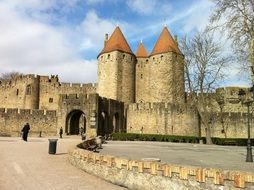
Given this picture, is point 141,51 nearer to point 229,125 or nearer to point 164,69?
point 164,69

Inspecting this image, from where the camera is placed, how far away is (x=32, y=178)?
9.23 meters

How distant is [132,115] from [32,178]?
3319 cm

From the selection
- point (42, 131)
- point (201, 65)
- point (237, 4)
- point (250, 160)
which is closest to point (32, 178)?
point (250, 160)

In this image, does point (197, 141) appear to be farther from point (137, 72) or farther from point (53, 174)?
point (53, 174)

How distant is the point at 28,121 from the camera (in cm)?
3922

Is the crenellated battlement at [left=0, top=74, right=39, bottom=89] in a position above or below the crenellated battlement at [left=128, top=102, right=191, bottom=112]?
above

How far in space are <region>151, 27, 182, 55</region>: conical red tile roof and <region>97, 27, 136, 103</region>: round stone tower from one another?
3.54m

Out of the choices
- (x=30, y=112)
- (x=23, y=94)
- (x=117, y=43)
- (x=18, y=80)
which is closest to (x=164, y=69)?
(x=117, y=43)

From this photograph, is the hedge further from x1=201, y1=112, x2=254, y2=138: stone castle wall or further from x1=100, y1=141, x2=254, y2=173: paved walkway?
x1=100, y1=141, x2=254, y2=173: paved walkway

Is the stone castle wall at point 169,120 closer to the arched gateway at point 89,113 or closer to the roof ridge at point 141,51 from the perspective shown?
the arched gateway at point 89,113

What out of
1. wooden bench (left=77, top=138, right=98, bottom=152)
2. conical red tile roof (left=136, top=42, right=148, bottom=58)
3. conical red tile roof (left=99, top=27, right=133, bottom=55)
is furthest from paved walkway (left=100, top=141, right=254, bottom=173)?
conical red tile roof (left=136, top=42, right=148, bottom=58)

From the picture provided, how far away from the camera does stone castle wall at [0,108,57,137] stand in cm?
3878

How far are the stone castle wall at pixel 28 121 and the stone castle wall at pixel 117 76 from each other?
911 cm

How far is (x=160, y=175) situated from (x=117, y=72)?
38401 mm
